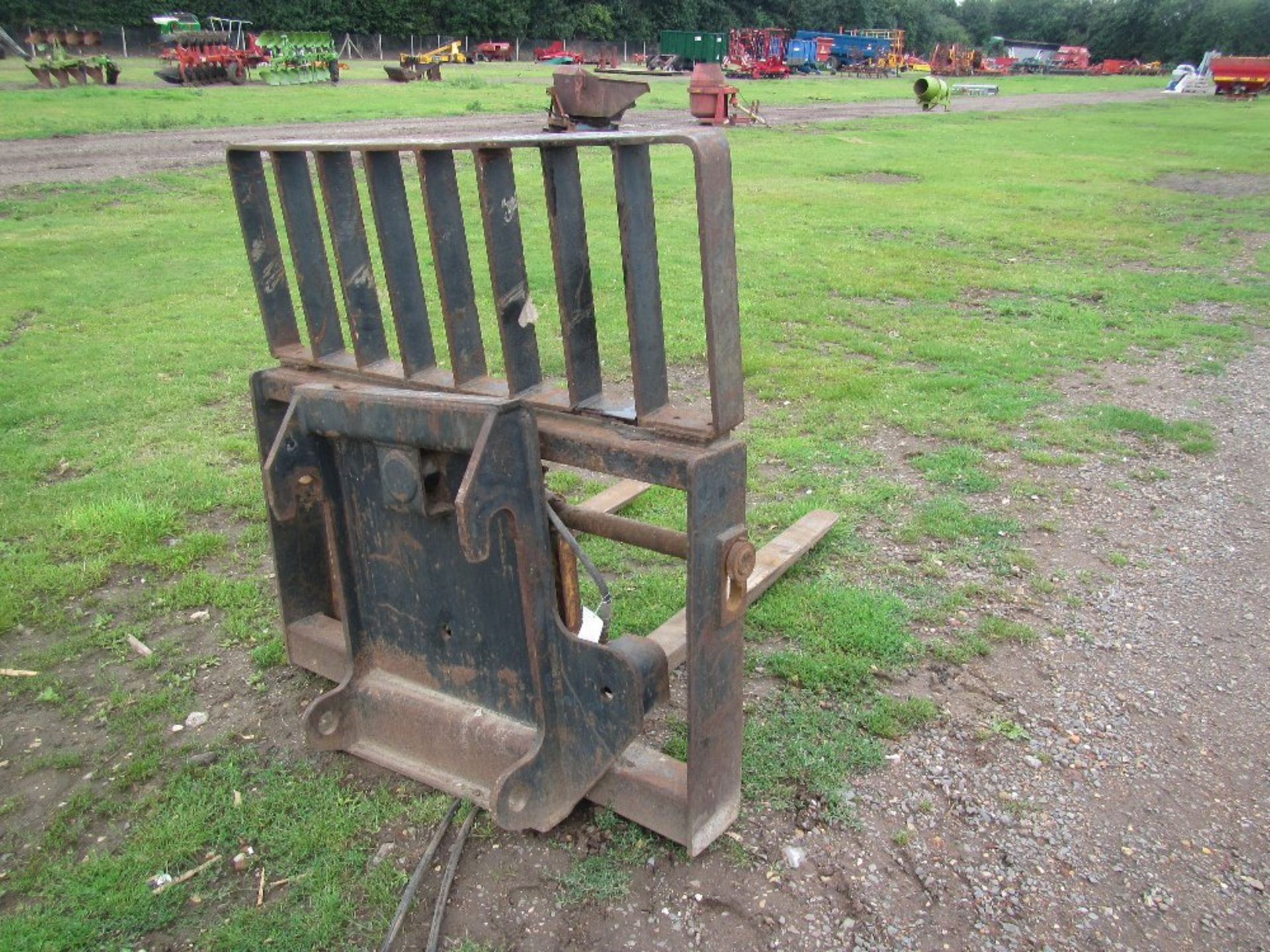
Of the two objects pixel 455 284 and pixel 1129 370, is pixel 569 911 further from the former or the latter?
pixel 1129 370

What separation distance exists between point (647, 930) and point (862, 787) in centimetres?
83

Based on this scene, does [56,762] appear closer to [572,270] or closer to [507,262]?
[507,262]

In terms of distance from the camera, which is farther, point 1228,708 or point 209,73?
point 209,73

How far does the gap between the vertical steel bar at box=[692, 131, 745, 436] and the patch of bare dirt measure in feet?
51.6

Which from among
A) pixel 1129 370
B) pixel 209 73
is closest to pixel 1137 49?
pixel 209 73

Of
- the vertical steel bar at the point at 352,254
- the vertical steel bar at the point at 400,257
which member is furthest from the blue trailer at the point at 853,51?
the vertical steel bar at the point at 400,257

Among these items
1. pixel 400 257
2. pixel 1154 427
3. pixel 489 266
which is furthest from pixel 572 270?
pixel 1154 427

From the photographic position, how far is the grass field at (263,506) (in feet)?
8.83

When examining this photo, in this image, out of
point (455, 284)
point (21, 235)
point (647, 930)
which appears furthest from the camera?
point (21, 235)

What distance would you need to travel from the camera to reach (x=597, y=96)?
2.94 m

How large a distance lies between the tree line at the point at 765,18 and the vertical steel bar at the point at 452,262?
53038 millimetres

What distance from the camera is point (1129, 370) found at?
689 centimetres

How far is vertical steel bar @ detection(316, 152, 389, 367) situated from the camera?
2822mm

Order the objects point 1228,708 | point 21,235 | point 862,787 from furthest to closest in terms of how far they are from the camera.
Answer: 1. point 21,235
2. point 1228,708
3. point 862,787
